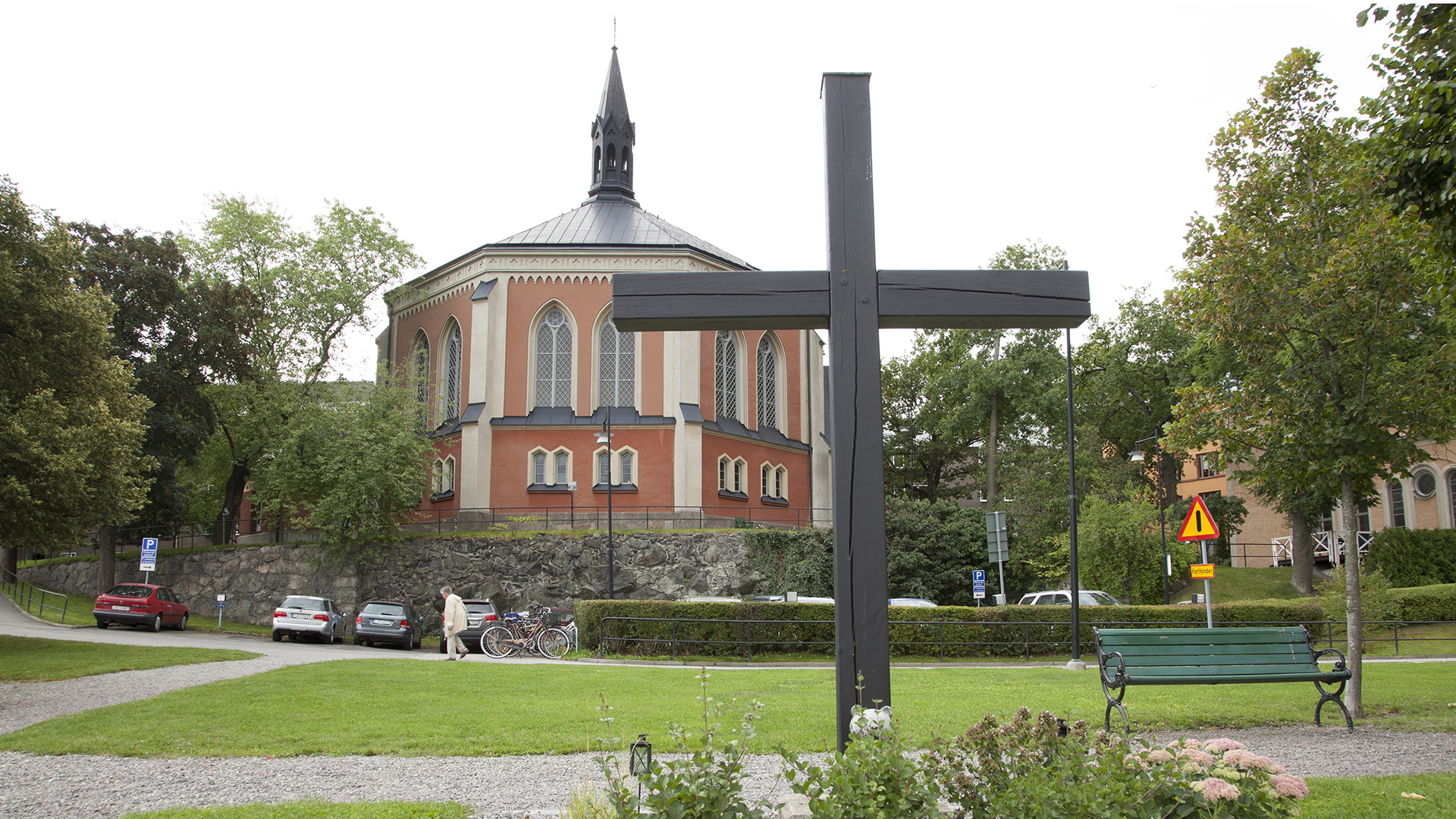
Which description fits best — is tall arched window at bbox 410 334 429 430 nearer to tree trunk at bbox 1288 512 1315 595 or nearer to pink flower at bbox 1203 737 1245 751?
pink flower at bbox 1203 737 1245 751

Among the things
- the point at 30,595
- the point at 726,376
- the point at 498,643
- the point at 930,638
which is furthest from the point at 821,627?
the point at 30,595

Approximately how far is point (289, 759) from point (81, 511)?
16.3 m

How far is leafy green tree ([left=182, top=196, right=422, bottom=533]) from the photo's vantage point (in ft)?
125

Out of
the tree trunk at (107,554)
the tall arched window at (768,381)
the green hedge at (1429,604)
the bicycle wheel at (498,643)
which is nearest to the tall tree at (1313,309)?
the bicycle wheel at (498,643)

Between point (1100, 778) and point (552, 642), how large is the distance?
18.5 metres

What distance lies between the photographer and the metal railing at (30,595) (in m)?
31.3

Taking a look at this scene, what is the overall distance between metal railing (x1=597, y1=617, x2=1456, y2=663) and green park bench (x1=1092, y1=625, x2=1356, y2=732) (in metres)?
10.2

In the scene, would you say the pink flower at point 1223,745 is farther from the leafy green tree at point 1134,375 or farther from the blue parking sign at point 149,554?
the leafy green tree at point 1134,375

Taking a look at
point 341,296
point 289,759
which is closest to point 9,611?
point 341,296

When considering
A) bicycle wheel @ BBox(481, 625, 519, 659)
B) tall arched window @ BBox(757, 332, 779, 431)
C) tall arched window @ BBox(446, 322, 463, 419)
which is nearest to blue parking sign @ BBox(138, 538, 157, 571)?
bicycle wheel @ BBox(481, 625, 519, 659)

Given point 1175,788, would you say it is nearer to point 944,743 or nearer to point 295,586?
point 944,743

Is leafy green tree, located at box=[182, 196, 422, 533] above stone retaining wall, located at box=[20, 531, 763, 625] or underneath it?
above

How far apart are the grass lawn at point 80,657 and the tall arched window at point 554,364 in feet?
59.6

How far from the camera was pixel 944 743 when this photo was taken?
3.95m
